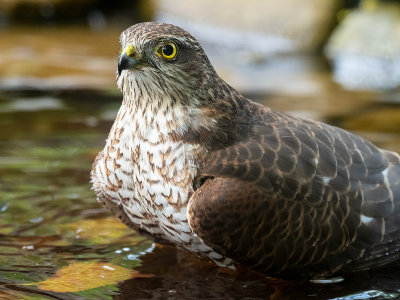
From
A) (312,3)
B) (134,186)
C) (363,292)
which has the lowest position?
(363,292)

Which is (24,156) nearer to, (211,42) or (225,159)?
(225,159)

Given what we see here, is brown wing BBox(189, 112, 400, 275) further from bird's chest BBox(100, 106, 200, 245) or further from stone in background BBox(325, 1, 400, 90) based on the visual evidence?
stone in background BBox(325, 1, 400, 90)

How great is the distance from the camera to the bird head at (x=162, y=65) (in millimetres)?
5027

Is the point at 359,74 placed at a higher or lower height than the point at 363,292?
higher

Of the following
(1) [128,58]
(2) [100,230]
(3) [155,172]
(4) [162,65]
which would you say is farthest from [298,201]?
(2) [100,230]

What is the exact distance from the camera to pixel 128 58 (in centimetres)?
499

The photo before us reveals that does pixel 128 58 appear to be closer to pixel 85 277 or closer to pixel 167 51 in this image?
pixel 167 51

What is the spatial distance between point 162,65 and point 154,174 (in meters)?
0.77

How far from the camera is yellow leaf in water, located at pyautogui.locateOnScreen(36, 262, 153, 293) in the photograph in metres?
5.14

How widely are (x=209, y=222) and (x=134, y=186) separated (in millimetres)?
700

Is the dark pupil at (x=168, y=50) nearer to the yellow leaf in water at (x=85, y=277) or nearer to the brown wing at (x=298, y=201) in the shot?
the brown wing at (x=298, y=201)

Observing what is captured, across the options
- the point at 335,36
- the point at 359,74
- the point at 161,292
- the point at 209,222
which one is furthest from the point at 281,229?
the point at 335,36

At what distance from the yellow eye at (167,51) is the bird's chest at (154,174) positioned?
464 millimetres

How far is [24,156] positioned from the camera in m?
7.65
